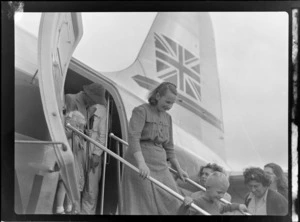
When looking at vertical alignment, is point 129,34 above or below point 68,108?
above

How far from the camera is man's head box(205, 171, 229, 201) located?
2.03 meters

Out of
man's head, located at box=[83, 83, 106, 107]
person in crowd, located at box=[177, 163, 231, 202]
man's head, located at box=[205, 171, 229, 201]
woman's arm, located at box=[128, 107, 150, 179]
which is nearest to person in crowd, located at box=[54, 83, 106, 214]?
man's head, located at box=[83, 83, 106, 107]

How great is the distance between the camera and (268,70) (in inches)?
79.4

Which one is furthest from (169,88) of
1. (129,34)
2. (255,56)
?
(255,56)

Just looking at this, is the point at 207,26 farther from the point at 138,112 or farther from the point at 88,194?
the point at 88,194

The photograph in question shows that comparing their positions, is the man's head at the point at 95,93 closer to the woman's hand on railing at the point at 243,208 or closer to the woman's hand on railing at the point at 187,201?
the woman's hand on railing at the point at 187,201

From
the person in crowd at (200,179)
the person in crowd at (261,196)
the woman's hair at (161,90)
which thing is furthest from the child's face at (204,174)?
the woman's hair at (161,90)

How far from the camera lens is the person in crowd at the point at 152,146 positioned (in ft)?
6.59

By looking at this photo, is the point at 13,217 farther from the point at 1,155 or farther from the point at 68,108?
the point at 68,108

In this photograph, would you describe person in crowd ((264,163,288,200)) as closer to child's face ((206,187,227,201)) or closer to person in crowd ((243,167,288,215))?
person in crowd ((243,167,288,215))

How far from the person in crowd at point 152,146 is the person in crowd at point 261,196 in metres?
0.34

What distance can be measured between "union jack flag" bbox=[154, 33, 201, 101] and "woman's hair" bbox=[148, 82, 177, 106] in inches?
0.9

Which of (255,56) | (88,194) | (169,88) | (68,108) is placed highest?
(255,56)

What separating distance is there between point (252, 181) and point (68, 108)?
1012 mm
